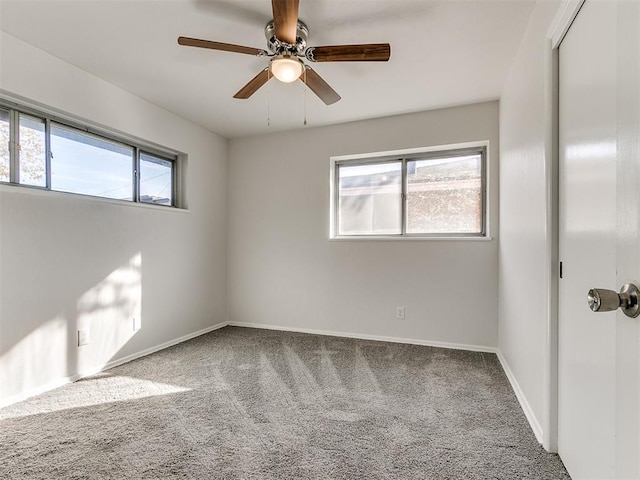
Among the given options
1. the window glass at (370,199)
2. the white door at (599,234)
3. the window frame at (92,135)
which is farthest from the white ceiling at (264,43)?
the white door at (599,234)

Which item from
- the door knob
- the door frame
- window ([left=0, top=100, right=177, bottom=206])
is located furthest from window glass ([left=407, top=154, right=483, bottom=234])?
the door knob

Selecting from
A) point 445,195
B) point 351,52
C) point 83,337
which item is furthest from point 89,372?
point 445,195

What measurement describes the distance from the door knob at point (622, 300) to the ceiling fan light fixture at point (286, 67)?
A: 1.79 metres

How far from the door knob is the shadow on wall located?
3.07m

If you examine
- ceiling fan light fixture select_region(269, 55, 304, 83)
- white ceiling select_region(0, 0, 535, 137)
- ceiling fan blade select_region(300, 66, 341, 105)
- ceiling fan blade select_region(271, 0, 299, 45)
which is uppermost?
white ceiling select_region(0, 0, 535, 137)

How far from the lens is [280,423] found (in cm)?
195

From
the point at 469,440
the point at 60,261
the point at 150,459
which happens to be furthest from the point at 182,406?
the point at 469,440

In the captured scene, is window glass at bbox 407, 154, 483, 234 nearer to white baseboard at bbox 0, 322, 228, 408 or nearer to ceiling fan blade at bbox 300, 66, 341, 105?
ceiling fan blade at bbox 300, 66, 341, 105

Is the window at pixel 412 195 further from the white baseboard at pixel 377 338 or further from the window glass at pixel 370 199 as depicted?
the white baseboard at pixel 377 338

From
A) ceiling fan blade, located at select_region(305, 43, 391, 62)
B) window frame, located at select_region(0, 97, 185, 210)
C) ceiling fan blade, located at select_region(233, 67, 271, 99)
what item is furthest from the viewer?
window frame, located at select_region(0, 97, 185, 210)

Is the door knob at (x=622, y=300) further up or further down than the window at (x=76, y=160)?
further down

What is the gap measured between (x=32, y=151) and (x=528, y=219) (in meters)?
3.41

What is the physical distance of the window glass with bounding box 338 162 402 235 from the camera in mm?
3711

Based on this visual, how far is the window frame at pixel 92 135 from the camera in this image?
2.32 m
